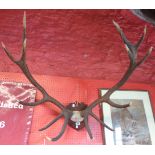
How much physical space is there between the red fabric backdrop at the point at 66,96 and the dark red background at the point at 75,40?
0.06 meters

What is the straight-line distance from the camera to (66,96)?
2.29m

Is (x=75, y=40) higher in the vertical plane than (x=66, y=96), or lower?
higher

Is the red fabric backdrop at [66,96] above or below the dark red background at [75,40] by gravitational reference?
below

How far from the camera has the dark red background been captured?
2365 millimetres

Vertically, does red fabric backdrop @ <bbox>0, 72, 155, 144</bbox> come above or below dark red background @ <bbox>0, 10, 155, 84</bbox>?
below

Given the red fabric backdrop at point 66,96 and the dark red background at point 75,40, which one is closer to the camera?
the red fabric backdrop at point 66,96

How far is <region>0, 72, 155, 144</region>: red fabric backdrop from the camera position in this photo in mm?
2100

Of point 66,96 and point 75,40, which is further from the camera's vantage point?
point 75,40

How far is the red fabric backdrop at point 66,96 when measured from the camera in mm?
2100

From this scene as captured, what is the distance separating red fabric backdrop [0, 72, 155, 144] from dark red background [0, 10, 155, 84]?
2.4 inches

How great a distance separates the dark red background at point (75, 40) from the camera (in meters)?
2.37

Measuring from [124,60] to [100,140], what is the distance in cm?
66

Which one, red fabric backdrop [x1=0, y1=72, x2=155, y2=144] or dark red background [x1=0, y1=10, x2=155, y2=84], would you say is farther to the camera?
dark red background [x1=0, y1=10, x2=155, y2=84]

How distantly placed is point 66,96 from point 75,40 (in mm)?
436
